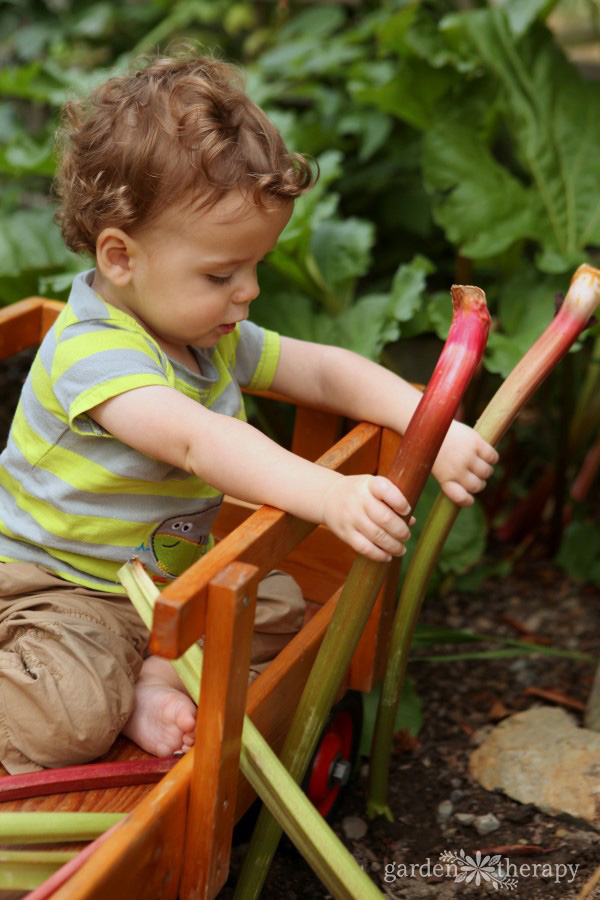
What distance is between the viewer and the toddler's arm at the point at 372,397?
1361 millimetres

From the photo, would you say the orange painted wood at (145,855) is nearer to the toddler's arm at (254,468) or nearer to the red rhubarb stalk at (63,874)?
the red rhubarb stalk at (63,874)

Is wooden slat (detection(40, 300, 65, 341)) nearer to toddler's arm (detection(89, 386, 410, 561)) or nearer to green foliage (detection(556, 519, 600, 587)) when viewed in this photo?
toddler's arm (detection(89, 386, 410, 561))

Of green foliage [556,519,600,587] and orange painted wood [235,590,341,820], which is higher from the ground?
orange painted wood [235,590,341,820]

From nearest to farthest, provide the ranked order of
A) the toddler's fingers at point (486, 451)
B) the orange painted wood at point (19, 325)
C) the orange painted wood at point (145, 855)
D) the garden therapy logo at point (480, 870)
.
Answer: the orange painted wood at point (145, 855) < the toddler's fingers at point (486, 451) < the garden therapy logo at point (480, 870) < the orange painted wood at point (19, 325)

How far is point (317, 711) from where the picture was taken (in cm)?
129

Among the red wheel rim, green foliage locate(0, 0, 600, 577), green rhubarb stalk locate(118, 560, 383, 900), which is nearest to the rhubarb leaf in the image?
green foliage locate(0, 0, 600, 577)

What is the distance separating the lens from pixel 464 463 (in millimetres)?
1357

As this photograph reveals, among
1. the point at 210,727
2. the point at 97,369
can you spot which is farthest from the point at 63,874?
the point at 97,369

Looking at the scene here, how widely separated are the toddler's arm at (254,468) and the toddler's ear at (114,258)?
0.18 meters

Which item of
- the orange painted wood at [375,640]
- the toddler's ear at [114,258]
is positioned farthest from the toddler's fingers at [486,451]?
the toddler's ear at [114,258]

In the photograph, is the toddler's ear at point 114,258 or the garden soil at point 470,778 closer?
the toddler's ear at point 114,258

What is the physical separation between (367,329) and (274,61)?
1.16 m

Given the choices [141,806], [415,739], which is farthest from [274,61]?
[141,806]

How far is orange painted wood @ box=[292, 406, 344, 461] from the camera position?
5.72 ft
